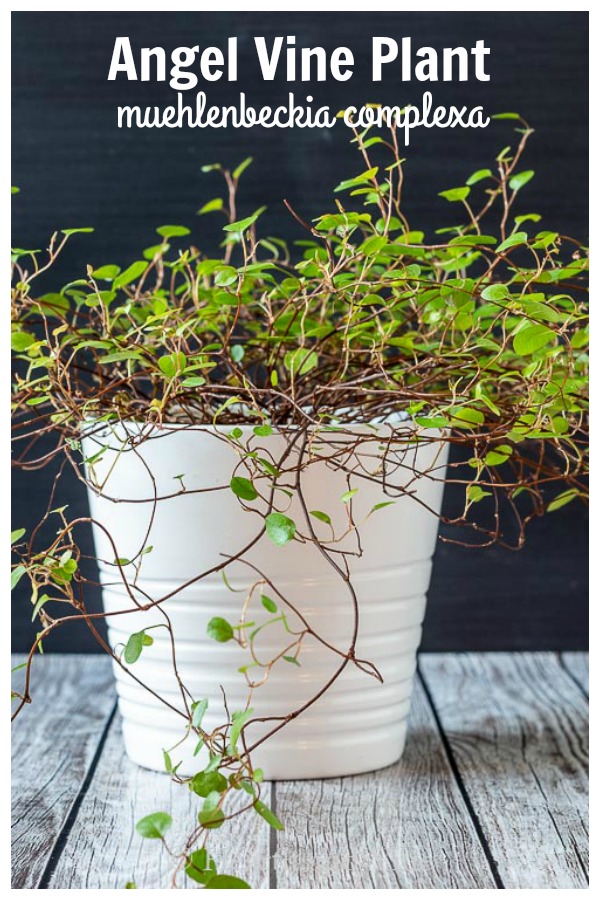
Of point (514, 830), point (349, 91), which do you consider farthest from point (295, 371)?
point (349, 91)

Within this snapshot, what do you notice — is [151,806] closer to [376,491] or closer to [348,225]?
[376,491]

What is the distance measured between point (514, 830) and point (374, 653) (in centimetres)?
15

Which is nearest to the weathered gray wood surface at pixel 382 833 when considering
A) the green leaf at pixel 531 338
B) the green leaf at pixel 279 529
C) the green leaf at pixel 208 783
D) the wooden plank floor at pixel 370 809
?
the wooden plank floor at pixel 370 809

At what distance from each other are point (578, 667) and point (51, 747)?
550mm

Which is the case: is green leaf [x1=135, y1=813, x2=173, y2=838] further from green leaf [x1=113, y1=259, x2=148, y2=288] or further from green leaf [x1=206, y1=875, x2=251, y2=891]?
green leaf [x1=113, y1=259, x2=148, y2=288]

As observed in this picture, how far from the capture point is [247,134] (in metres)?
1.02

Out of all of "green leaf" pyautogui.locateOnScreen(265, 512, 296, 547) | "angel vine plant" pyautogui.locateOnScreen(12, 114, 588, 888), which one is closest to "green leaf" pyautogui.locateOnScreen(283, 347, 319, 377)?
"angel vine plant" pyautogui.locateOnScreen(12, 114, 588, 888)

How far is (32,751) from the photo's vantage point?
0.79 meters

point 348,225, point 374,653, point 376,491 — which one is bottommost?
point 374,653

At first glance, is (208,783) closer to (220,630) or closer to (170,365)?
(220,630)

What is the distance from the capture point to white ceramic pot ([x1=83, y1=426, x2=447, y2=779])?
65 centimetres

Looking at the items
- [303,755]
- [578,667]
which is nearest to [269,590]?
[303,755]

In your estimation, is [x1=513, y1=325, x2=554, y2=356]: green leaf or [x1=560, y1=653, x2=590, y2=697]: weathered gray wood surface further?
[x1=560, y1=653, x2=590, y2=697]: weathered gray wood surface
